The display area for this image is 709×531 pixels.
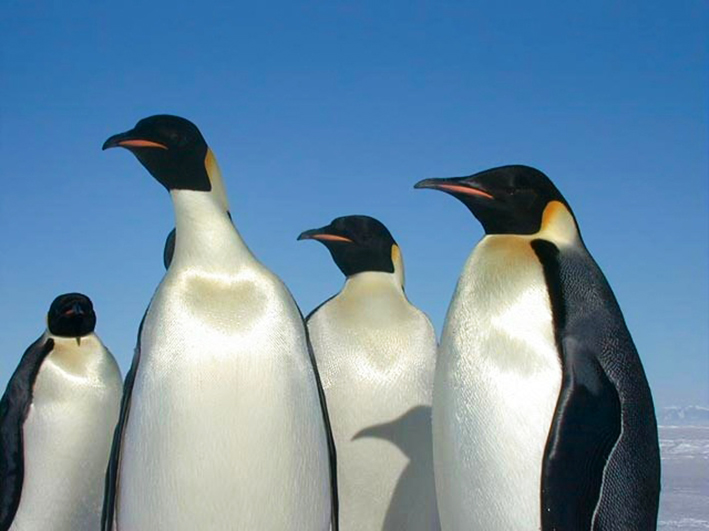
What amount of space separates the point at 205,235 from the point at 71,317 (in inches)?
83.8

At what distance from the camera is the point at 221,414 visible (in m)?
3.51

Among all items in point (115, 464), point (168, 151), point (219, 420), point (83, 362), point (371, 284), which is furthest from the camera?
point (83, 362)

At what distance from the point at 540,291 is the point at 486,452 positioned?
62 centimetres

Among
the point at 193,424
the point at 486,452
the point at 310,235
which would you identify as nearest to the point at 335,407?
the point at 310,235

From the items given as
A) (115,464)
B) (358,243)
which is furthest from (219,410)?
(358,243)

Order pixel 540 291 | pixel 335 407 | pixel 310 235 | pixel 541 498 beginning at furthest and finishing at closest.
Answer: pixel 310 235 < pixel 335 407 < pixel 540 291 < pixel 541 498

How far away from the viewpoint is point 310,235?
17.5 feet

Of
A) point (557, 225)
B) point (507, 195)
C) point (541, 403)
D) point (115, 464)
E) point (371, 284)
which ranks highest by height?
point (507, 195)

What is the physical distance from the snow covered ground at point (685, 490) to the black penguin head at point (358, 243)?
4320 millimetres

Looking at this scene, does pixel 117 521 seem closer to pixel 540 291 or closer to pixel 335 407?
pixel 335 407

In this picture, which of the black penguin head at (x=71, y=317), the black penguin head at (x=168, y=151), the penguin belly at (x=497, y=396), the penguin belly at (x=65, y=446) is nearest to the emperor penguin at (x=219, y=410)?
the black penguin head at (x=168, y=151)

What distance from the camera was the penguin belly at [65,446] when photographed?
5.25 metres

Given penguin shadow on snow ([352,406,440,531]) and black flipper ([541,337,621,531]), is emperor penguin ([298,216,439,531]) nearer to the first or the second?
penguin shadow on snow ([352,406,440,531])

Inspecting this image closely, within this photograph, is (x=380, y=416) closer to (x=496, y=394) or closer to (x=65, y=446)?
(x=496, y=394)
